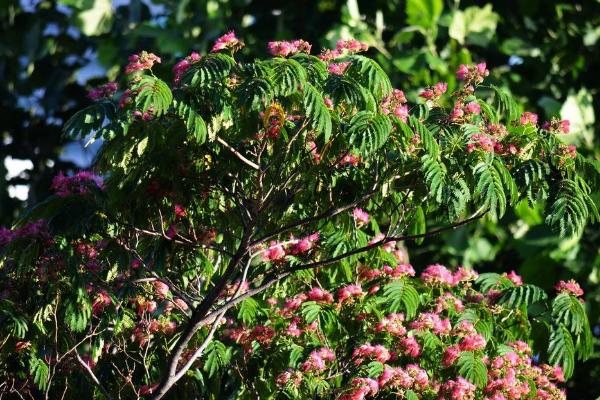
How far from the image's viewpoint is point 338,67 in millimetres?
4418

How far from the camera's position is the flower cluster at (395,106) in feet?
14.3

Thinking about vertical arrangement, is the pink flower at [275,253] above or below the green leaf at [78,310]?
below

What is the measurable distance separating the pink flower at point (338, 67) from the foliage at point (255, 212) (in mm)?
14

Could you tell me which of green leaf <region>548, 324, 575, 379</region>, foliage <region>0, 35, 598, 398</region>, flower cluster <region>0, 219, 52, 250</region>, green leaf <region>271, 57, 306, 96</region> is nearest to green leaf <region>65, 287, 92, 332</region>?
foliage <region>0, 35, 598, 398</region>

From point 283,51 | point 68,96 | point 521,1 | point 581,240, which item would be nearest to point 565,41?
point 521,1

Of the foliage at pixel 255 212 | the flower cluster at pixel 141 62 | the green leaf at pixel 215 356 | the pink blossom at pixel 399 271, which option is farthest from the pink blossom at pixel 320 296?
the flower cluster at pixel 141 62

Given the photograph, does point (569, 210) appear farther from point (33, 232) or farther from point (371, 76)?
point (33, 232)

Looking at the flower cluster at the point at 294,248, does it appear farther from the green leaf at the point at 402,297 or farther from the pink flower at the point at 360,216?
the green leaf at the point at 402,297

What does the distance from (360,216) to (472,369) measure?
0.87m

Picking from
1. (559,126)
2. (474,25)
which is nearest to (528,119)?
(559,126)

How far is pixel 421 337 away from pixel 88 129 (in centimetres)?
198

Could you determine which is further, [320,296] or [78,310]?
[320,296]

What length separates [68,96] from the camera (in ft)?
37.8

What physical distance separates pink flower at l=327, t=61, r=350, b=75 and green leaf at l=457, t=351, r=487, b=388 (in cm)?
149
